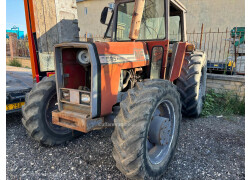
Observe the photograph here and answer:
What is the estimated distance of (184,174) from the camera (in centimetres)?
249

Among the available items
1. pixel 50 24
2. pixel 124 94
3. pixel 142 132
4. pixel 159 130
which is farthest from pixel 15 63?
pixel 142 132

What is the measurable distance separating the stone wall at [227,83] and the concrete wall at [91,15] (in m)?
11.1

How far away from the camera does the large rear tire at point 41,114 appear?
273 centimetres

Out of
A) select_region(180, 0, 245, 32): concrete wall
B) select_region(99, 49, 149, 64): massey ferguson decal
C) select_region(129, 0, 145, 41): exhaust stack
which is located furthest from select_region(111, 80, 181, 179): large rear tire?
select_region(180, 0, 245, 32): concrete wall

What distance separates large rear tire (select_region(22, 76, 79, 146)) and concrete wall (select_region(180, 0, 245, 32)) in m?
9.64

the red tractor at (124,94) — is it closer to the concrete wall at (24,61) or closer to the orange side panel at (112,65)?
the orange side panel at (112,65)

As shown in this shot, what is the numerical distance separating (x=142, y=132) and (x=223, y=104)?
3929 millimetres

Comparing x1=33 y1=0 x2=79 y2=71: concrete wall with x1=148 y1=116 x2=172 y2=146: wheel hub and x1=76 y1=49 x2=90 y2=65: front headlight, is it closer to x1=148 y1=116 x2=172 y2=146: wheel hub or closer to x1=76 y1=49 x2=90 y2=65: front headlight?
x1=76 y1=49 x2=90 y2=65: front headlight

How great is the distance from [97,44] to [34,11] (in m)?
2.71

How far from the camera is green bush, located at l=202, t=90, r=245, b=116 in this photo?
469 centimetres

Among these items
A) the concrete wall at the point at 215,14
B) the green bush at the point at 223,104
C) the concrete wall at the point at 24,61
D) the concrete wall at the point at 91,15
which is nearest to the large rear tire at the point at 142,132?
the green bush at the point at 223,104

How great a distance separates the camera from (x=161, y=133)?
7.87 feet

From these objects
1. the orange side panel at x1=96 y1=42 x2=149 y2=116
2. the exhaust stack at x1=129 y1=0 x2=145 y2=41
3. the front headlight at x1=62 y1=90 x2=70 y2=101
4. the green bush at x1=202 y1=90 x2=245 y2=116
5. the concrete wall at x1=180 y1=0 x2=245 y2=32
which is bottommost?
the green bush at x1=202 y1=90 x2=245 y2=116

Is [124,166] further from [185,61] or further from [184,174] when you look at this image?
[185,61]
